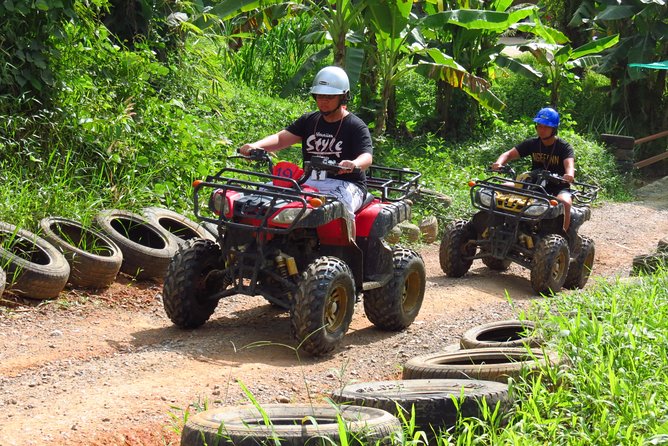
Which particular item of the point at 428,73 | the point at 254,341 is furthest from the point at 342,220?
the point at 428,73

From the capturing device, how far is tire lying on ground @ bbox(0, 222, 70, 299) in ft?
25.7

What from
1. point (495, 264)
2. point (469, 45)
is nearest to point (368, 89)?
point (469, 45)

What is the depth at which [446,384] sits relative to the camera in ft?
17.7

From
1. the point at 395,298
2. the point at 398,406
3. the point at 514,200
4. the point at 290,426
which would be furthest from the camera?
the point at 514,200

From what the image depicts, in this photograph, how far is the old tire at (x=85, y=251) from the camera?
8391 millimetres

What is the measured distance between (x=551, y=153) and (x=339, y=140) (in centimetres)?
399

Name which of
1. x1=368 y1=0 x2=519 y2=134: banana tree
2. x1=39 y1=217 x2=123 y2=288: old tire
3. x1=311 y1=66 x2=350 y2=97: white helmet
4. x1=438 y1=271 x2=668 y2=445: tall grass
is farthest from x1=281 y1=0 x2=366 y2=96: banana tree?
x1=438 y1=271 x2=668 y2=445: tall grass

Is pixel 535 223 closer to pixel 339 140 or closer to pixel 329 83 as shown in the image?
pixel 339 140

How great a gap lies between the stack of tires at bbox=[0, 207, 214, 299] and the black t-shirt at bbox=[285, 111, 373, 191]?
1.98 meters

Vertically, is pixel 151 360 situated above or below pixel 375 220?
below

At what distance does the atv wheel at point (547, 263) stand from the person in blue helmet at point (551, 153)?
0.30 meters

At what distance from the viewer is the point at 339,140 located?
7785mm

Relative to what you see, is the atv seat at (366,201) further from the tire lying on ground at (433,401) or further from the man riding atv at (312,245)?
the tire lying on ground at (433,401)

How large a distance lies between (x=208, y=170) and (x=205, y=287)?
392cm
